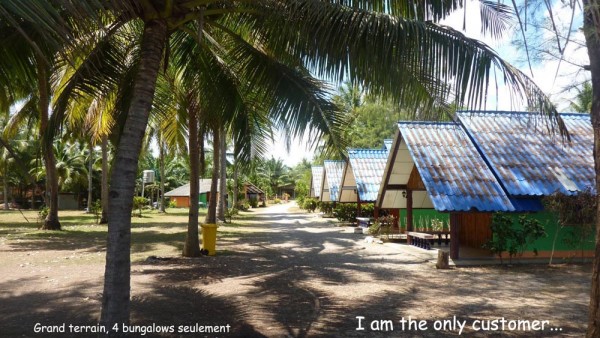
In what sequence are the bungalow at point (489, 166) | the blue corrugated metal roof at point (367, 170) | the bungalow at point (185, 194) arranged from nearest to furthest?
the bungalow at point (489, 166) < the blue corrugated metal roof at point (367, 170) < the bungalow at point (185, 194)

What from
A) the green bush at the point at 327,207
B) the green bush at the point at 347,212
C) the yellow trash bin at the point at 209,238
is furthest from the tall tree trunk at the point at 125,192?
the green bush at the point at 327,207

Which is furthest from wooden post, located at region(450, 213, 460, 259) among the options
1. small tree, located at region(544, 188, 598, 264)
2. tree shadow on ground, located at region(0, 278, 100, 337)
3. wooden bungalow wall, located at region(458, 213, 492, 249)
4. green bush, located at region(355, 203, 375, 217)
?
green bush, located at region(355, 203, 375, 217)

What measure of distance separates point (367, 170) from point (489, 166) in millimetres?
11358

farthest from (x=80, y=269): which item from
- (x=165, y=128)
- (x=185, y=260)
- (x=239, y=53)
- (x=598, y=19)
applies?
(x=598, y=19)

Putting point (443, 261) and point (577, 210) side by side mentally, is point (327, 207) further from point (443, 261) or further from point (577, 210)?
point (577, 210)

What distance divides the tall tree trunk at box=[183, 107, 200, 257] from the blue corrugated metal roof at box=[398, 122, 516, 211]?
5.79 metres

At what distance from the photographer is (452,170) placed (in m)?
12.1

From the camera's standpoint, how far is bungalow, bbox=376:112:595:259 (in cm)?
1112

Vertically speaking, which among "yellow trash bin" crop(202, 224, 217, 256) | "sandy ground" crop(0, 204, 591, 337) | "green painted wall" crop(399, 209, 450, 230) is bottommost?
"sandy ground" crop(0, 204, 591, 337)

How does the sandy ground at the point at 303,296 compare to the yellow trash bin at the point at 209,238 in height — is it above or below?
below

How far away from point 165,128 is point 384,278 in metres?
7.11

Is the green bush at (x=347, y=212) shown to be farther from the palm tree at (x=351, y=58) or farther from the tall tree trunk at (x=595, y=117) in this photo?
the tall tree trunk at (x=595, y=117)

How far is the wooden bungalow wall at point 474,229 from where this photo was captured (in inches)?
515

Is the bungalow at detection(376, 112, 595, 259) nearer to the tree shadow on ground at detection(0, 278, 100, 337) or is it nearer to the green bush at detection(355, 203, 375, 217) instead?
the tree shadow on ground at detection(0, 278, 100, 337)
